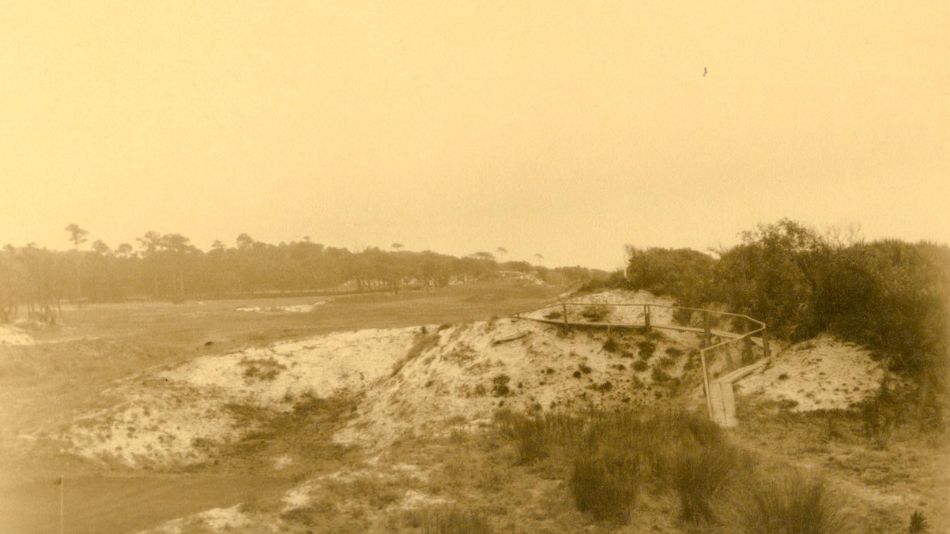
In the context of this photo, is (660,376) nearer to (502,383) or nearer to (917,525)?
(502,383)

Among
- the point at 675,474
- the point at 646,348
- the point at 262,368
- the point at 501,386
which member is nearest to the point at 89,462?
the point at 262,368

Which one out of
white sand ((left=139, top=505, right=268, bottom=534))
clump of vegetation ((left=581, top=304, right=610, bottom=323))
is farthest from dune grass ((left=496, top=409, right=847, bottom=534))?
clump of vegetation ((left=581, top=304, right=610, bottom=323))

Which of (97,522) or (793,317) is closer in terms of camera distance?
(97,522)

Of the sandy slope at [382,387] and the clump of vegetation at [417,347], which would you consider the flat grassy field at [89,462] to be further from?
the clump of vegetation at [417,347]

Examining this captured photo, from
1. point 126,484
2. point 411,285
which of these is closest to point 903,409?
point 126,484

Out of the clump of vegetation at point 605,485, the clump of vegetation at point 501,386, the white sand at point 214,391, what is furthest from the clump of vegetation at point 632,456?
the white sand at point 214,391

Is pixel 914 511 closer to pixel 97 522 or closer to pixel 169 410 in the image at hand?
pixel 97 522
